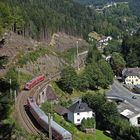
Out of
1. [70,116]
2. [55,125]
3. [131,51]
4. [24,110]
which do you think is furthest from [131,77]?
[55,125]

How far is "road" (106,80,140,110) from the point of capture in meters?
58.4

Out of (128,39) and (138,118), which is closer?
(138,118)

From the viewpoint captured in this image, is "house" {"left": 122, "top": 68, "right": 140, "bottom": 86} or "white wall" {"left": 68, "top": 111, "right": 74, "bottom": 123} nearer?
"white wall" {"left": 68, "top": 111, "right": 74, "bottom": 123}

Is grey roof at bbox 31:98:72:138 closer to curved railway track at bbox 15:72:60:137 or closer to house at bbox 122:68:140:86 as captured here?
curved railway track at bbox 15:72:60:137

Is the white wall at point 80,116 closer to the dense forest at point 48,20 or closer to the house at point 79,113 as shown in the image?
the house at point 79,113

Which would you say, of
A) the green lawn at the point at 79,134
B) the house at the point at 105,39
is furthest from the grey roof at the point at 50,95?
the house at the point at 105,39

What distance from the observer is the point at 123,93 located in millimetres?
65125

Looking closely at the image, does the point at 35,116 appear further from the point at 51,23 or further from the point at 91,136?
the point at 51,23

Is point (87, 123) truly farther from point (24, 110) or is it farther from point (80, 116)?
point (24, 110)

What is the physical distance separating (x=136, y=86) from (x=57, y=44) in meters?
26.7

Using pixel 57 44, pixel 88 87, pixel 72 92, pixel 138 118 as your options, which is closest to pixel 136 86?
pixel 88 87

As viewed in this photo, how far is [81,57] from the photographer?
84938mm

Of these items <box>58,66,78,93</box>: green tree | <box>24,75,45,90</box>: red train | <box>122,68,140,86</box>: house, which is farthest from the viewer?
<box>122,68,140,86</box>: house

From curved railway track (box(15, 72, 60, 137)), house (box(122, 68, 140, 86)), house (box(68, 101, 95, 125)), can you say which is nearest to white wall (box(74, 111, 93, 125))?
house (box(68, 101, 95, 125))
